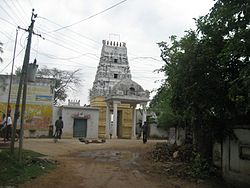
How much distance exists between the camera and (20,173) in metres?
10.7

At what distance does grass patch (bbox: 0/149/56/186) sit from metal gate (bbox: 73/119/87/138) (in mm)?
18948

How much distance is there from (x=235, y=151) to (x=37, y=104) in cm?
2379

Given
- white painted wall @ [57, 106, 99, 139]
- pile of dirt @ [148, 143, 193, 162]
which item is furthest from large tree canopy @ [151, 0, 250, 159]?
white painted wall @ [57, 106, 99, 139]

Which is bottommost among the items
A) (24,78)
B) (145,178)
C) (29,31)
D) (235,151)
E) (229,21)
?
(145,178)

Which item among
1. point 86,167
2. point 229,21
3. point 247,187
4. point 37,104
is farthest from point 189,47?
point 37,104

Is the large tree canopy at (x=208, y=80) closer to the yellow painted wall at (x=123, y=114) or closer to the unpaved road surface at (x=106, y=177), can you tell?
the unpaved road surface at (x=106, y=177)

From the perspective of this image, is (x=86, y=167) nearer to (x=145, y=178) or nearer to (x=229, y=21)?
(x=145, y=178)

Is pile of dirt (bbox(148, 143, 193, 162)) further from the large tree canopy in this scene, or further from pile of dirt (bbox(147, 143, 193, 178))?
the large tree canopy

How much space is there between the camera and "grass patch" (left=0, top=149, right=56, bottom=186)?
32.2ft

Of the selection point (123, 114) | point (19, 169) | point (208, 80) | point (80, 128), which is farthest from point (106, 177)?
point (123, 114)

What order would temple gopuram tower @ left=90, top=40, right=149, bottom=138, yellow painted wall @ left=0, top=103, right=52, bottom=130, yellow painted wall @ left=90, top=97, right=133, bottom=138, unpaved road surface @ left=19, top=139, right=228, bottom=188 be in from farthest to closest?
1. yellow painted wall @ left=90, top=97, right=133, bottom=138
2. temple gopuram tower @ left=90, top=40, right=149, bottom=138
3. yellow painted wall @ left=0, top=103, right=52, bottom=130
4. unpaved road surface @ left=19, top=139, right=228, bottom=188

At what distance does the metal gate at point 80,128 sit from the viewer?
1281 inches

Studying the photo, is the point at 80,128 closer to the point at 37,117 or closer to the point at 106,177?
the point at 37,117

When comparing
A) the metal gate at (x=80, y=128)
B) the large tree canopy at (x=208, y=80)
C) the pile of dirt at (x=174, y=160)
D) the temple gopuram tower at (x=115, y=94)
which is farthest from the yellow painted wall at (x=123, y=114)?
the large tree canopy at (x=208, y=80)
